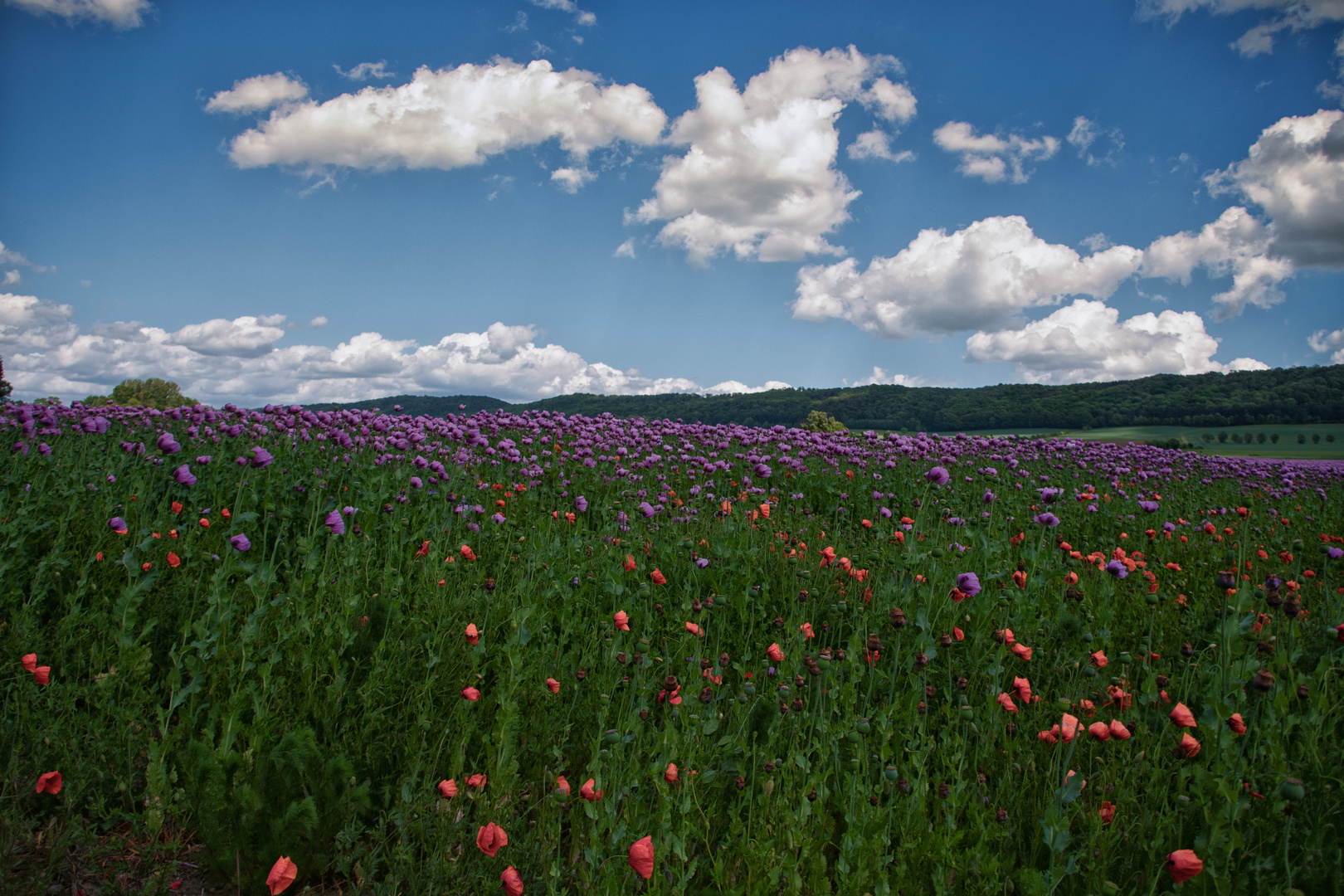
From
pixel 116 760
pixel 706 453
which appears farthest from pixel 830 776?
pixel 706 453

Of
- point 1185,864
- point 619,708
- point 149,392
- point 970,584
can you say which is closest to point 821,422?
point 970,584

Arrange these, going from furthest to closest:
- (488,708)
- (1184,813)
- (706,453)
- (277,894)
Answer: (706,453) → (488,708) → (1184,813) → (277,894)

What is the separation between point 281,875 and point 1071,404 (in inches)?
1961

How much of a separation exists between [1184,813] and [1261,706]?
46.4 inches

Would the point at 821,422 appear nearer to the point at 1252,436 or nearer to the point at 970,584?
the point at 1252,436

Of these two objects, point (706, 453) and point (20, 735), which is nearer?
point (20, 735)

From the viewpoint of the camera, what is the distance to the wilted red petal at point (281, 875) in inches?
70.2

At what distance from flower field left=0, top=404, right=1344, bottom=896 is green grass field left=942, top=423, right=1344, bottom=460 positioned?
1298 inches

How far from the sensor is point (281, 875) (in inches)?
70.9

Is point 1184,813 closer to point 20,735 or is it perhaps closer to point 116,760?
point 116,760

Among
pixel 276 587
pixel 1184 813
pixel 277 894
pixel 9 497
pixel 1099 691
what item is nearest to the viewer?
pixel 277 894

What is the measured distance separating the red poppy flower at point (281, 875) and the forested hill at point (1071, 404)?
3280 centimetres

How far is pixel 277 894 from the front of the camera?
6.21ft

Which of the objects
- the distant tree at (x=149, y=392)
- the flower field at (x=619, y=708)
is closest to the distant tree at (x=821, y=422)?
the flower field at (x=619, y=708)
